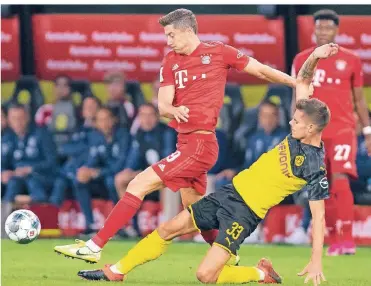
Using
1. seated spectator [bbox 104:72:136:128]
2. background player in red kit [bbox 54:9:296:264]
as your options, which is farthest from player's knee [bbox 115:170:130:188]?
background player in red kit [bbox 54:9:296:264]

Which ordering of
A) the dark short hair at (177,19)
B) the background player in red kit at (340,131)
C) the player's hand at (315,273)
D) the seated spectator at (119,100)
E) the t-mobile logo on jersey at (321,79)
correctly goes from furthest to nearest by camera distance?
the seated spectator at (119,100), the t-mobile logo on jersey at (321,79), the background player in red kit at (340,131), the dark short hair at (177,19), the player's hand at (315,273)

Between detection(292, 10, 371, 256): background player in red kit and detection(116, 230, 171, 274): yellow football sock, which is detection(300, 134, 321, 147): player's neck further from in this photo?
detection(292, 10, 371, 256): background player in red kit

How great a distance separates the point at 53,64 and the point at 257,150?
9.02 feet

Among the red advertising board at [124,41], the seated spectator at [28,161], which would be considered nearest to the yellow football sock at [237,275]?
the seated spectator at [28,161]

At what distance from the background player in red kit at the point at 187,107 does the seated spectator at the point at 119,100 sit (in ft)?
15.3

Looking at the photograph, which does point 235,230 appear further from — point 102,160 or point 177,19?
point 102,160

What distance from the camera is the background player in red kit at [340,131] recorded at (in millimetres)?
12852

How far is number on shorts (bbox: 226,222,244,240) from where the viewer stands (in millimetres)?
9820

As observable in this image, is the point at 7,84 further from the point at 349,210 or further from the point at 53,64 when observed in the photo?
the point at 349,210

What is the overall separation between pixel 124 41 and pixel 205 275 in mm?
6199

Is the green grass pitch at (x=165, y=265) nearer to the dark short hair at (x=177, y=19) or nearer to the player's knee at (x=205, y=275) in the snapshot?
the player's knee at (x=205, y=275)

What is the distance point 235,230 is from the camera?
9.84 meters

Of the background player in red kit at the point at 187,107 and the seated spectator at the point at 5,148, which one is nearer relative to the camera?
the background player in red kit at the point at 187,107

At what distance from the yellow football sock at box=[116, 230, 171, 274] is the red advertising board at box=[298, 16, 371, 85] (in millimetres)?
5755
